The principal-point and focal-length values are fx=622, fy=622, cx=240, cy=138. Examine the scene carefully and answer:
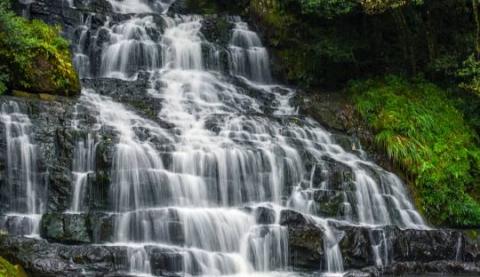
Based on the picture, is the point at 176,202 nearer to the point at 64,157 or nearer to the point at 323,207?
the point at 64,157

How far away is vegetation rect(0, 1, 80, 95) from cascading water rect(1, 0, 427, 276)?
705 millimetres

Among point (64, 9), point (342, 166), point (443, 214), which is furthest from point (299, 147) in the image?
point (64, 9)

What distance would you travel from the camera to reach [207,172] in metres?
12.9

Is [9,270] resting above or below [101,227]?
below

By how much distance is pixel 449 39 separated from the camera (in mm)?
19234

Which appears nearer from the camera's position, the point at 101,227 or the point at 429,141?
the point at 101,227

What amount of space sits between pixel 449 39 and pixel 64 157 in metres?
12.7

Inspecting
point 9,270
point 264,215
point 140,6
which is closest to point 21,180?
point 9,270

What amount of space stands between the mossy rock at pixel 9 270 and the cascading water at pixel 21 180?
1.39 m

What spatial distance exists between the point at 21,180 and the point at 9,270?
2886 millimetres

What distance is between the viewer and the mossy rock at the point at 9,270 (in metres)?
8.66

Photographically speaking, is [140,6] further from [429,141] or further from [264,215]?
[264,215]

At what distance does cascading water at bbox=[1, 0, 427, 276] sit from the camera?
11320 millimetres

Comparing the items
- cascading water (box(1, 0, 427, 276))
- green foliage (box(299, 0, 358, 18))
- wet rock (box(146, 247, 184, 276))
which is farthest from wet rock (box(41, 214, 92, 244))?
green foliage (box(299, 0, 358, 18))
